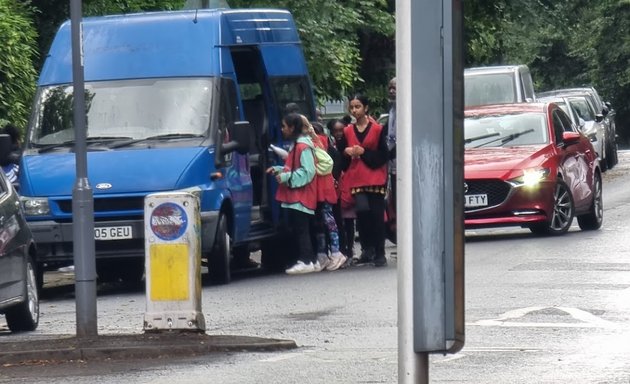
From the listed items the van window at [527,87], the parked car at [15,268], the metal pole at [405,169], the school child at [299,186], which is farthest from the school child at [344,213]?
the metal pole at [405,169]

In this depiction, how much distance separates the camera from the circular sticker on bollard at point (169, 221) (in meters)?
13.4

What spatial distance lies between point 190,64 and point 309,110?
303 cm

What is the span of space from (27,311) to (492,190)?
840 centimetres

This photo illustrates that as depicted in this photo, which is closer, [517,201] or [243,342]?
[243,342]

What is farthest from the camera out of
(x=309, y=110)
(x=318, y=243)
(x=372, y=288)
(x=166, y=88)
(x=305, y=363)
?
(x=309, y=110)

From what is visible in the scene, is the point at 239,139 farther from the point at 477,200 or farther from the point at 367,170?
the point at 477,200

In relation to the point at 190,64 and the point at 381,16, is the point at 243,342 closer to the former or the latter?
the point at 190,64

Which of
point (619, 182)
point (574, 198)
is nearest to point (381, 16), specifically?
point (619, 182)

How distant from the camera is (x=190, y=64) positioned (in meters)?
18.6

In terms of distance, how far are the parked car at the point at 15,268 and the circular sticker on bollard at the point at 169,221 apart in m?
1.37

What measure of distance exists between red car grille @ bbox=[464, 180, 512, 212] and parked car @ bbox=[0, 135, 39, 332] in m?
7.67

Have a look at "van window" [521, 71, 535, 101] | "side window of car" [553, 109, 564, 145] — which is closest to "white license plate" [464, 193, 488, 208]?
"side window of car" [553, 109, 564, 145]

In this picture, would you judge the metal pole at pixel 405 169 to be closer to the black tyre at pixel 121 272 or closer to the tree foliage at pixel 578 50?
the black tyre at pixel 121 272

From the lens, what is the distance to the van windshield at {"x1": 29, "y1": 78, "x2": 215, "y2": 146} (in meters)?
18.2
